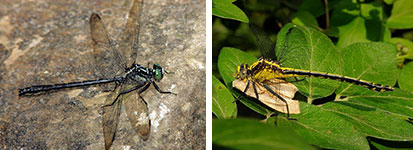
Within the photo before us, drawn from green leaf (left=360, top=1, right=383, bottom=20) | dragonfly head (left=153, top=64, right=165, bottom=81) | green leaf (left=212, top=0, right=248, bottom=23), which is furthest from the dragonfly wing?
green leaf (left=360, top=1, right=383, bottom=20)

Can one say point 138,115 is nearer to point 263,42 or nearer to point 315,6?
point 263,42

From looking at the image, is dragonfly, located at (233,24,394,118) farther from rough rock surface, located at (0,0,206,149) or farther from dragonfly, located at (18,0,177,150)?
dragonfly, located at (18,0,177,150)

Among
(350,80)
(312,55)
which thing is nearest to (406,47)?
(350,80)

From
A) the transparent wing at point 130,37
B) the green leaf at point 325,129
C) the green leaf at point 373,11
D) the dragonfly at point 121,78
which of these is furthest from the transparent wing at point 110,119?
the green leaf at point 373,11

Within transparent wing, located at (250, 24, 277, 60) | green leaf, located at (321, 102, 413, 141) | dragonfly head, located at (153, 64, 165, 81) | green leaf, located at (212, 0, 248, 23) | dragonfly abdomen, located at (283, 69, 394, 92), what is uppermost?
green leaf, located at (212, 0, 248, 23)

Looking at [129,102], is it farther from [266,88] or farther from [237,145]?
[237,145]
